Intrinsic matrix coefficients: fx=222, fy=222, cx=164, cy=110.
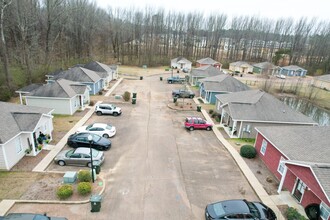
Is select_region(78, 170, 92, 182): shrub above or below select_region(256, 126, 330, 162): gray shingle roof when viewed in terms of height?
below

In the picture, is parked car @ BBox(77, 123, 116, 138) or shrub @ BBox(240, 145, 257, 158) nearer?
shrub @ BBox(240, 145, 257, 158)

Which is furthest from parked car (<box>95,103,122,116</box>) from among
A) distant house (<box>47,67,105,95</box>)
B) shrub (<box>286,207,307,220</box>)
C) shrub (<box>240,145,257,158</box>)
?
shrub (<box>286,207,307,220</box>)

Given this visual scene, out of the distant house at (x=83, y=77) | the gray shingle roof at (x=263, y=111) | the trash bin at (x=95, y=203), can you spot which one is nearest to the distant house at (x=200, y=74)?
the distant house at (x=83, y=77)

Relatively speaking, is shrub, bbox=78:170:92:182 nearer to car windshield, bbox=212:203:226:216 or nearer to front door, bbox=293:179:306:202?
car windshield, bbox=212:203:226:216

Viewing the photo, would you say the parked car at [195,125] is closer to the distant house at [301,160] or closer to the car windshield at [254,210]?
the distant house at [301,160]

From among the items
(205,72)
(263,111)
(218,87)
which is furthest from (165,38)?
(263,111)

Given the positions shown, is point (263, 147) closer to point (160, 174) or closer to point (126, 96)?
point (160, 174)
